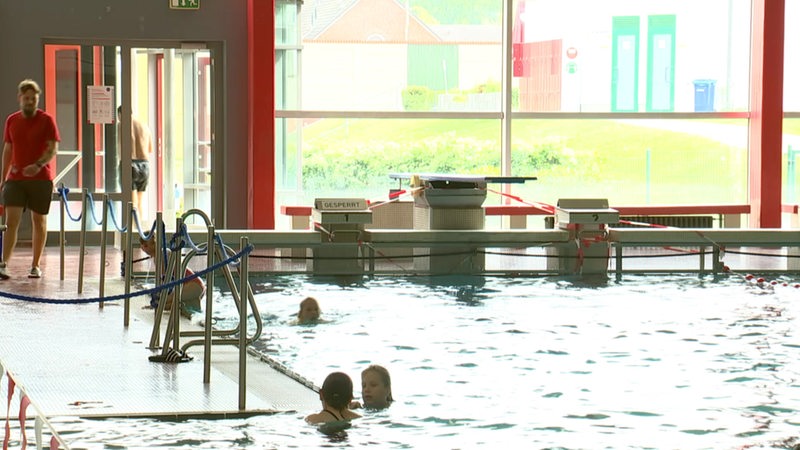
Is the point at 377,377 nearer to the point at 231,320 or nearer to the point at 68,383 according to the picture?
the point at 68,383

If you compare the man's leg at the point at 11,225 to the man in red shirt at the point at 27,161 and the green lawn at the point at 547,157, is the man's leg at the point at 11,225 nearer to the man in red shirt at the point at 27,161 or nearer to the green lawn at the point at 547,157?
the man in red shirt at the point at 27,161

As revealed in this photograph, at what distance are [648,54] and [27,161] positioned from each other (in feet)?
30.6

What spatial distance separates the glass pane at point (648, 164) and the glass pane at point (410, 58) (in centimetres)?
126

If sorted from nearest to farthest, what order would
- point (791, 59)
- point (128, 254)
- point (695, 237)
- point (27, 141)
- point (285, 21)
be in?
point (128, 254) → point (27, 141) → point (695, 237) → point (285, 21) → point (791, 59)

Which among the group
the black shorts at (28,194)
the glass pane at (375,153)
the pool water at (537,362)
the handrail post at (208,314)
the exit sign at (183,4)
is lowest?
the pool water at (537,362)

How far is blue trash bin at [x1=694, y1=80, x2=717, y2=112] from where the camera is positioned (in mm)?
17609

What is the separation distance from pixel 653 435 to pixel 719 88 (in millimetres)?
12088

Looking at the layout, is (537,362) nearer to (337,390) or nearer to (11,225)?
(337,390)

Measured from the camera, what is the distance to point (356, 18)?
17016mm

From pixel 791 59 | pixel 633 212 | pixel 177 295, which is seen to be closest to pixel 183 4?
pixel 633 212

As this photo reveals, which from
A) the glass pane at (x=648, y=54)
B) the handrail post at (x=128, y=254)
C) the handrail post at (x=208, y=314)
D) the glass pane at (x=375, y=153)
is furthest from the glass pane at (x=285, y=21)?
the handrail post at (x=208, y=314)

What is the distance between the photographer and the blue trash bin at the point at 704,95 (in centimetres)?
1761

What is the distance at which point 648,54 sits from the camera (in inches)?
695

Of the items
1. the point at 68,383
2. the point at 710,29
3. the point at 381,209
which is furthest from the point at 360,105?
the point at 68,383
